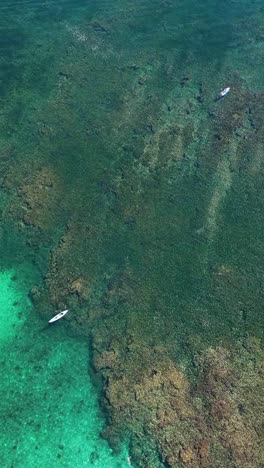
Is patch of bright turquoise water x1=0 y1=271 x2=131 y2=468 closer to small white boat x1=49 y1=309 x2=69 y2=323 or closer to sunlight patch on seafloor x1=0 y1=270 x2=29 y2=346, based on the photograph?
sunlight patch on seafloor x1=0 y1=270 x2=29 y2=346

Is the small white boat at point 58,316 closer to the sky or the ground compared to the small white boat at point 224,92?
closer to the ground

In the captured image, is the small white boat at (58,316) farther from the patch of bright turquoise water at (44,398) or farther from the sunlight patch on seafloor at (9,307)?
the sunlight patch on seafloor at (9,307)

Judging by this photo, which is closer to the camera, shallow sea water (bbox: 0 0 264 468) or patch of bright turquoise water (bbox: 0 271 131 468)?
patch of bright turquoise water (bbox: 0 271 131 468)

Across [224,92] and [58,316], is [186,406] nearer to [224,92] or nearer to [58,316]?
[58,316]

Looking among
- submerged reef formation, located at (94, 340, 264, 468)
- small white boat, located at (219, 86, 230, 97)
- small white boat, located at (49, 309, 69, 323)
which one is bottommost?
submerged reef formation, located at (94, 340, 264, 468)

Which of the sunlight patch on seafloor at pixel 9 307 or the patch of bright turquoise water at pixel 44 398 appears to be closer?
the patch of bright turquoise water at pixel 44 398

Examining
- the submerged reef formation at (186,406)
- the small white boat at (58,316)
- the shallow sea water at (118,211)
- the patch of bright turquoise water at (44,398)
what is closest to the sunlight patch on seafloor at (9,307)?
the patch of bright turquoise water at (44,398)

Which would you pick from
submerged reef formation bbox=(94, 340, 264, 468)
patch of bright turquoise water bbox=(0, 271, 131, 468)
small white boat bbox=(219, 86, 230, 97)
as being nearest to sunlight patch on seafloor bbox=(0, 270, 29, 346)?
patch of bright turquoise water bbox=(0, 271, 131, 468)

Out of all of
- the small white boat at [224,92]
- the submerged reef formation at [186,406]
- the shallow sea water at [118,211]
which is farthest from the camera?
the small white boat at [224,92]

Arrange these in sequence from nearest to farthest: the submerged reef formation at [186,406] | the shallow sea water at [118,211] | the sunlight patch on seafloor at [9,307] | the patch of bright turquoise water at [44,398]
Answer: the submerged reef formation at [186,406] < the patch of bright turquoise water at [44,398] < the shallow sea water at [118,211] < the sunlight patch on seafloor at [9,307]
